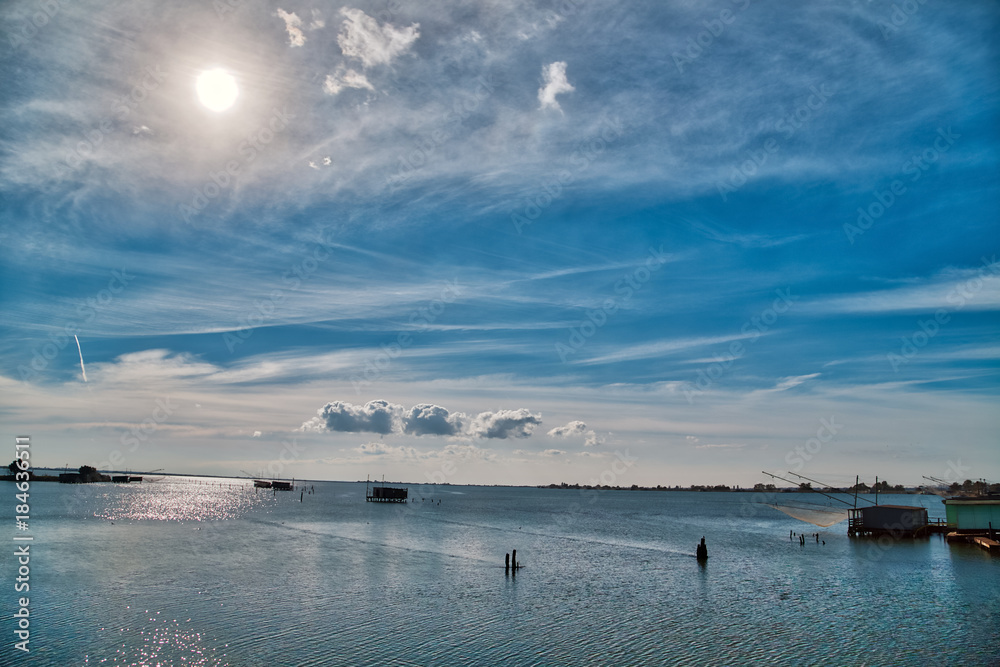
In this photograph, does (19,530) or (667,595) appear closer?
(667,595)

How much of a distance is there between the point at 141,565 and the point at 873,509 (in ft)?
328

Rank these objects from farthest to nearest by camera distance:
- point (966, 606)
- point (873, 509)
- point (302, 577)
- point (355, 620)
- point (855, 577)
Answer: point (873, 509), point (855, 577), point (302, 577), point (966, 606), point (355, 620)

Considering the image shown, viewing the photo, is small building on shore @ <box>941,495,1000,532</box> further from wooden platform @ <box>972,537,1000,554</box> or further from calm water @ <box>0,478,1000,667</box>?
calm water @ <box>0,478,1000,667</box>

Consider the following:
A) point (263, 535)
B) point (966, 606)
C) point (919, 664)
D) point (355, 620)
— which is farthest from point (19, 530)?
point (966, 606)

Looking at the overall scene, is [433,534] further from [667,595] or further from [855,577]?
[855,577]

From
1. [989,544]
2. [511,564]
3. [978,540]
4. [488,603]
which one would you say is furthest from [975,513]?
[488,603]

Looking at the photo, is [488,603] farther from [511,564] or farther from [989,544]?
[989,544]

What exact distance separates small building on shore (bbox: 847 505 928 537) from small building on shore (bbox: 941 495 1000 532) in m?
4.45

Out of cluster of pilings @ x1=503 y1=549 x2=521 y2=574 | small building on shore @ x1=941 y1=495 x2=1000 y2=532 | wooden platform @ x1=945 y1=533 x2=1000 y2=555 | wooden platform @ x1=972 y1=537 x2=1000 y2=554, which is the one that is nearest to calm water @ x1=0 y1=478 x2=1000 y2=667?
cluster of pilings @ x1=503 y1=549 x2=521 y2=574

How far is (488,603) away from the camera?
43.2 metres

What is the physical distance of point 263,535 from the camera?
279ft

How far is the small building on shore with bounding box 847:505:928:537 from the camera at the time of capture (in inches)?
3484

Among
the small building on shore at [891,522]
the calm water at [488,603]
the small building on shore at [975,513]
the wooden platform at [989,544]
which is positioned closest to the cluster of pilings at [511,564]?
the calm water at [488,603]

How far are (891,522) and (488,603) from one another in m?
77.1
